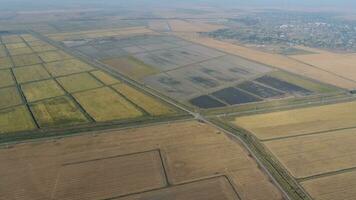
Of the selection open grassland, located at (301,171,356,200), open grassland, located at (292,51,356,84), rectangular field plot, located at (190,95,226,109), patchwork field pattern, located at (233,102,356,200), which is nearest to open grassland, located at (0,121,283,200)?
open grassland, located at (301,171,356,200)

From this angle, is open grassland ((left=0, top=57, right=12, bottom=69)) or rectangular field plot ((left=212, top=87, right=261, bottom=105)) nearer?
rectangular field plot ((left=212, top=87, right=261, bottom=105))

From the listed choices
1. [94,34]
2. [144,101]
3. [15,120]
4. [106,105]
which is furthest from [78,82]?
[94,34]

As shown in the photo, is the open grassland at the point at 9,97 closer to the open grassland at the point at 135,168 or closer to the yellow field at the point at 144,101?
the yellow field at the point at 144,101

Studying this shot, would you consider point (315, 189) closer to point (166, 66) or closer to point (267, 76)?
point (267, 76)

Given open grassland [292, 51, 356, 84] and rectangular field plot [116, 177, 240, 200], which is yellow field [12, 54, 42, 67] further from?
open grassland [292, 51, 356, 84]

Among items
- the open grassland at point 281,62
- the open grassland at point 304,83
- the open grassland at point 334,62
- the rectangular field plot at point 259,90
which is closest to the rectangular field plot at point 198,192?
the rectangular field plot at point 259,90

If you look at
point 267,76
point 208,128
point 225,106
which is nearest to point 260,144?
point 208,128
